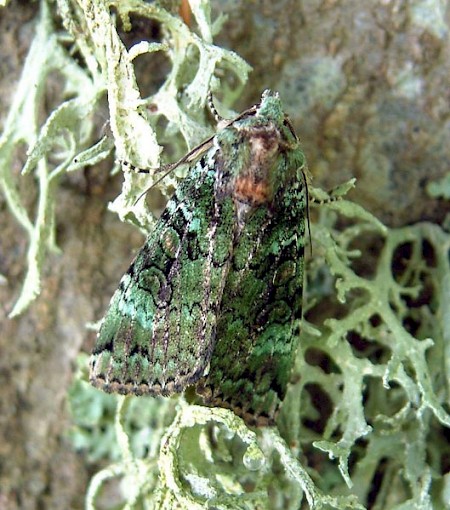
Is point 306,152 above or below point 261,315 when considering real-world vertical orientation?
above

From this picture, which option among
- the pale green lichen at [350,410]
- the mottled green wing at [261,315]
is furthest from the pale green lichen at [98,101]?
the pale green lichen at [350,410]

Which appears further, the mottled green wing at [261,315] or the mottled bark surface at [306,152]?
the mottled bark surface at [306,152]

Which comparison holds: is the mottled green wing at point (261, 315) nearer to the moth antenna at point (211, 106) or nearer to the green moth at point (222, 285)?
the green moth at point (222, 285)

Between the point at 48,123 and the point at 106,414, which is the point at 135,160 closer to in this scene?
the point at 48,123

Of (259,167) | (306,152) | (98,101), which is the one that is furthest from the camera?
(306,152)

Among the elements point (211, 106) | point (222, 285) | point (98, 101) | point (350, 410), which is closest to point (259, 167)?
point (211, 106)

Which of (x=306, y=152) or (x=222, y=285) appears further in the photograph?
(x=306, y=152)

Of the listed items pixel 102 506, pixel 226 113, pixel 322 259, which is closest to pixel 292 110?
pixel 226 113

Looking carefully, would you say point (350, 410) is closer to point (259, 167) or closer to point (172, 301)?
point (172, 301)
